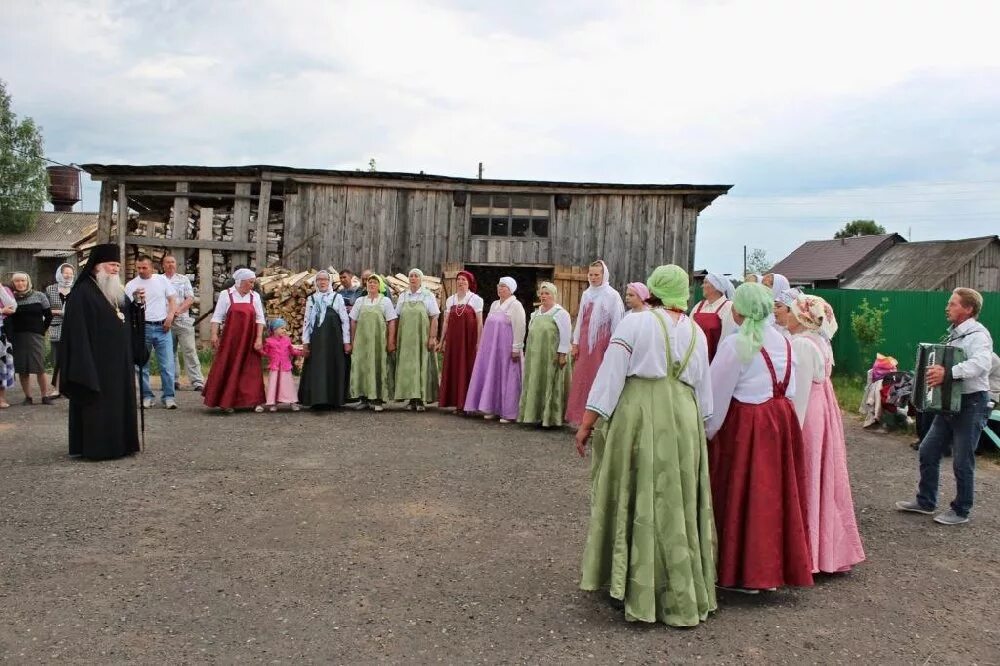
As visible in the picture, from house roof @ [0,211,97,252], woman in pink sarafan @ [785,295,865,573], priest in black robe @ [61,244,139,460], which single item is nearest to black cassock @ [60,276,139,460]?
priest in black robe @ [61,244,139,460]

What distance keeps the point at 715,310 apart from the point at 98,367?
17.5 feet

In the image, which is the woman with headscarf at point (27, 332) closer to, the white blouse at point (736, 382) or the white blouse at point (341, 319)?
the white blouse at point (341, 319)

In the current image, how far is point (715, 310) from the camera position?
663cm

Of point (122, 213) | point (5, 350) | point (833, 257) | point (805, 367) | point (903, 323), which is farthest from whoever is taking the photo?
point (833, 257)

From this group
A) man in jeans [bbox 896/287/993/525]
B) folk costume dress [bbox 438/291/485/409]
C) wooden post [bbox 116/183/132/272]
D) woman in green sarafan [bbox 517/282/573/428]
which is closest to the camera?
man in jeans [bbox 896/287/993/525]

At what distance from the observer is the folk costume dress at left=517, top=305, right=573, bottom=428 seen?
30.0 ft

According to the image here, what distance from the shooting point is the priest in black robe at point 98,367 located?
6.82 m

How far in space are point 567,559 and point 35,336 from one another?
26.1ft

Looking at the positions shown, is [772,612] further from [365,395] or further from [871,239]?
[871,239]

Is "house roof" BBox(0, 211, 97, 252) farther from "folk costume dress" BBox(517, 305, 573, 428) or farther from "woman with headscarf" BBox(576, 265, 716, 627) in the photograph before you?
"woman with headscarf" BBox(576, 265, 716, 627)

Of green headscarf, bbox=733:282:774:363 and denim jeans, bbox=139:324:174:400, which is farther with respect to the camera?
denim jeans, bbox=139:324:174:400

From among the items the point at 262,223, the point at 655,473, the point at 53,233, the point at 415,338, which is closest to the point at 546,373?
the point at 415,338

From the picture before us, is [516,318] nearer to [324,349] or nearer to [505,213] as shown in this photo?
[324,349]

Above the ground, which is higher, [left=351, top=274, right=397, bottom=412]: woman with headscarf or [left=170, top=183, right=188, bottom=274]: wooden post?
[left=170, top=183, right=188, bottom=274]: wooden post
